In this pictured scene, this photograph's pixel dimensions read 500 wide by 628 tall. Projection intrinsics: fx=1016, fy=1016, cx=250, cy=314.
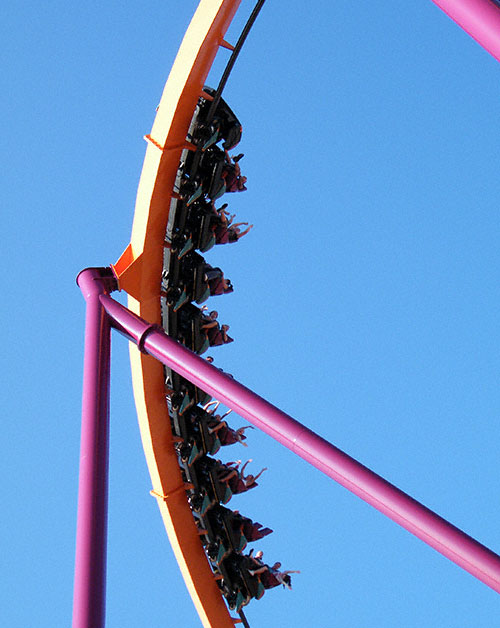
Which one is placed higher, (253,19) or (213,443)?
(253,19)

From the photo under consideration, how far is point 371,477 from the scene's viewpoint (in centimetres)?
502

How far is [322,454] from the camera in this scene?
5.18m

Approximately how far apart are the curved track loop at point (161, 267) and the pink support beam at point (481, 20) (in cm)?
247

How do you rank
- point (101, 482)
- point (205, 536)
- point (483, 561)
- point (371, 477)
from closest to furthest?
point (483, 561) < point (371, 477) < point (101, 482) < point (205, 536)

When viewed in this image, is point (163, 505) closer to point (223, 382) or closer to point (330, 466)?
point (223, 382)

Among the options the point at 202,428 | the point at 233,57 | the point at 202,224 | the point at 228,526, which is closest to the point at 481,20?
the point at 233,57

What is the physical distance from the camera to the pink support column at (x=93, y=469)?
4.95 metres

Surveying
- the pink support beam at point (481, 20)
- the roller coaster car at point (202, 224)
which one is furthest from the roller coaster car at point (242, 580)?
the pink support beam at point (481, 20)

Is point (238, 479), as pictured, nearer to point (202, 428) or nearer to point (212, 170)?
point (202, 428)

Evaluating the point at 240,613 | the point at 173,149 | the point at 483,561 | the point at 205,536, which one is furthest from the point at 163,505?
the point at 483,561

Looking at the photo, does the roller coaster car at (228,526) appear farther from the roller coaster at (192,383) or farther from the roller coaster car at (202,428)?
the roller coaster car at (202,428)

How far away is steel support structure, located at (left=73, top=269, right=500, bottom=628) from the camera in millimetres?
4727

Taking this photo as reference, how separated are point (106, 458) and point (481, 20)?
308cm

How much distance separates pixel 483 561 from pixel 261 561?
156 inches
